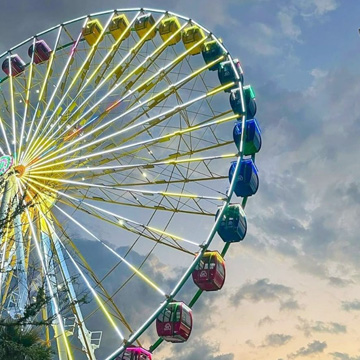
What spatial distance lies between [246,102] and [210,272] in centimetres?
704

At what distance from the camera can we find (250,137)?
18.4 meters

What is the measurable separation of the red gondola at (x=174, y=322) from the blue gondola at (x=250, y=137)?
592cm

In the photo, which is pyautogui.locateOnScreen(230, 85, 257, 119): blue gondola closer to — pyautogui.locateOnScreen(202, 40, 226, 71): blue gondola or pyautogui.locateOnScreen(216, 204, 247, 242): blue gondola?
pyautogui.locateOnScreen(202, 40, 226, 71): blue gondola

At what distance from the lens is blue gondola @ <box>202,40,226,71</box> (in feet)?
68.4

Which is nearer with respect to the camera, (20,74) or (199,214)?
(199,214)

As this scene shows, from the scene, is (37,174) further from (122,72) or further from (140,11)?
(140,11)

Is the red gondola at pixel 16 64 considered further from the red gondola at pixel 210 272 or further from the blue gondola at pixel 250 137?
the red gondola at pixel 210 272

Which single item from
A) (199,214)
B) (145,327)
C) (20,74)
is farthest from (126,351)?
(20,74)

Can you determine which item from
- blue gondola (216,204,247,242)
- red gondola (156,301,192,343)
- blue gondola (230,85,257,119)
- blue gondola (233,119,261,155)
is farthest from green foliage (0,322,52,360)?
blue gondola (230,85,257,119)

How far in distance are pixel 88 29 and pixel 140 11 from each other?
2.47 meters

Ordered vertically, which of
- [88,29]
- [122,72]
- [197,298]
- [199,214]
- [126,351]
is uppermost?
[88,29]

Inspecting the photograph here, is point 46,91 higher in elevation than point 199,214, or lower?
higher

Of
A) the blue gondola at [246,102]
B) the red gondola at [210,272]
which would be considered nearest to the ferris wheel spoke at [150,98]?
the blue gondola at [246,102]

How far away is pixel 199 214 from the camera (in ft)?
56.8
